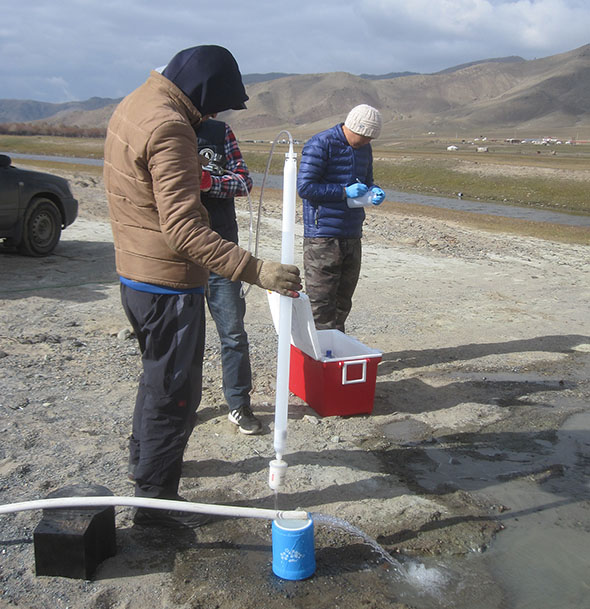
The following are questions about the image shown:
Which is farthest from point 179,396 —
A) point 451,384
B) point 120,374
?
point 451,384

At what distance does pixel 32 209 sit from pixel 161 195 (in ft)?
23.3

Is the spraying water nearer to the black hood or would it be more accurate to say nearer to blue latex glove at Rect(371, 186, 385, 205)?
the black hood

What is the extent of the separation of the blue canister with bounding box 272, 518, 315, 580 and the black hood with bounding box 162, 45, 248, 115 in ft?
5.99

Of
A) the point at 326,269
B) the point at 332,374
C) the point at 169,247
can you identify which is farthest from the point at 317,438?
the point at 169,247

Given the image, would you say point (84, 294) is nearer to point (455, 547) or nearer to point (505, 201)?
point (455, 547)

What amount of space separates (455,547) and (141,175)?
222cm

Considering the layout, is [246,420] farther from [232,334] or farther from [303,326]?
[303,326]

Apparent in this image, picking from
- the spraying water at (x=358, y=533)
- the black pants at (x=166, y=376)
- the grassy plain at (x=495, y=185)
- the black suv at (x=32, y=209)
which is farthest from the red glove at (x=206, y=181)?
the grassy plain at (x=495, y=185)

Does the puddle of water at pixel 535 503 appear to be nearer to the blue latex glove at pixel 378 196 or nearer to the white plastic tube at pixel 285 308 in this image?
the white plastic tube at pixel 285 308

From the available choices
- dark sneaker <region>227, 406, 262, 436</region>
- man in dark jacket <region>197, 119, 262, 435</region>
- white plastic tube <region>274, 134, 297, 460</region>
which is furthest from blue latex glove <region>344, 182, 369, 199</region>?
white plastic tube <region>274, 134, 297, 460</region>

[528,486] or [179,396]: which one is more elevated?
[179,396]

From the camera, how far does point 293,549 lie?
2.85m

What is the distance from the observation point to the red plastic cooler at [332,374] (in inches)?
177

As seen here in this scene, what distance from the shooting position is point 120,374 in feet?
17.1
